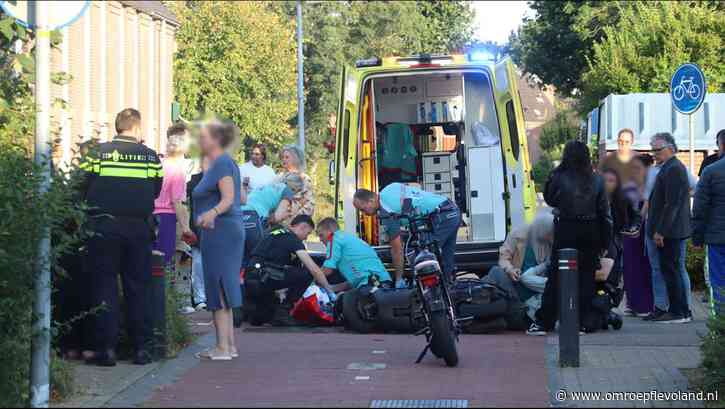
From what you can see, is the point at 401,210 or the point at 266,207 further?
the point at 266,207

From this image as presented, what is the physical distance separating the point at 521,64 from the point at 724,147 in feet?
102

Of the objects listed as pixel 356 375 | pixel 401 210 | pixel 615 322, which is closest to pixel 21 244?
pixel 356 375

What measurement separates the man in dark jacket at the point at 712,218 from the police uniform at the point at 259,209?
4105 mm

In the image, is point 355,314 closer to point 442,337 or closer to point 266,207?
point 266,207

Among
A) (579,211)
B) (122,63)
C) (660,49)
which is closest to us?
(579,211)

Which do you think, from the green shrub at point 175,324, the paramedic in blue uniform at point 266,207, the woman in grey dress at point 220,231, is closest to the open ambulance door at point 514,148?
the paramedic in blue uniform at point 266,207

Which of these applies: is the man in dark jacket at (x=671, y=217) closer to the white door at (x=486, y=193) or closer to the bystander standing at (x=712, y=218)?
the bystander standing at (x=712, y=218)

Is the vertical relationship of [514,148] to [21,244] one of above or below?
above

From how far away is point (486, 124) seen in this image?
557 inches

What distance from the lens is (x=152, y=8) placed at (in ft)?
121

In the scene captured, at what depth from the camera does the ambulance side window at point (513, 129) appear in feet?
41.7

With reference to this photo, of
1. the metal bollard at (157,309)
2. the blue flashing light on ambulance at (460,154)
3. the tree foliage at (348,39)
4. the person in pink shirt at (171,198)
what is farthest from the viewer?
the tree foliage at (348,39)

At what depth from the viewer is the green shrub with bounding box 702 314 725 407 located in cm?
747

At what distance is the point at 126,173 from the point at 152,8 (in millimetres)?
29240
